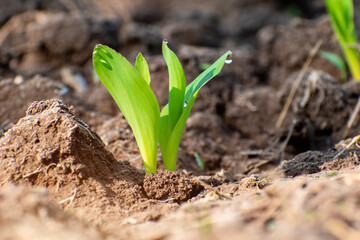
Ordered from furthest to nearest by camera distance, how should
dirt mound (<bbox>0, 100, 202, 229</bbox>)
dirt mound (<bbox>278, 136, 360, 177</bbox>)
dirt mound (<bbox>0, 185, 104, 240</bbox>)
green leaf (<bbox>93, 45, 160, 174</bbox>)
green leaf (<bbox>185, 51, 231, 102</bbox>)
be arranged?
dirt mound (<bbox>278, 136, 360, 177</bbox>), green leaf (<bbox>185, 51, 231, 102</bbox>), green leaf (<bbox>93, 45, 160, 174</bbox>), dirt mound (<bbox>0, 100, 202, 229</bbox>), dirt mound (<bbox>0, 185, 104, 240</bbox>)

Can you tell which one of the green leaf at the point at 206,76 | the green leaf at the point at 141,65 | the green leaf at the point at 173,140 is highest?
the green leaf at the point at 141,65

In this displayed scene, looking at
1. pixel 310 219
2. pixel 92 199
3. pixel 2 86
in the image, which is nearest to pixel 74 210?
pixel 92 199

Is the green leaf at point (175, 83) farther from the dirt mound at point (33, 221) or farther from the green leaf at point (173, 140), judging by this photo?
the dirt mound at point (33, 221)

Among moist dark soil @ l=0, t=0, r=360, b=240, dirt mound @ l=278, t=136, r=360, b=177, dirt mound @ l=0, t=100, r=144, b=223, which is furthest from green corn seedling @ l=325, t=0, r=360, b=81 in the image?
dirt mound @ l=0, t=100, r=144, b=223

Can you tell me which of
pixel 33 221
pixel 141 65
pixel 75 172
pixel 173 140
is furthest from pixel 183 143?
pixel 33 221

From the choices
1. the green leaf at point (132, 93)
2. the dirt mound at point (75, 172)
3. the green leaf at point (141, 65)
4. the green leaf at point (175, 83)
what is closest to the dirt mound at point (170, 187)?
the dirt mound at point (75, 172)

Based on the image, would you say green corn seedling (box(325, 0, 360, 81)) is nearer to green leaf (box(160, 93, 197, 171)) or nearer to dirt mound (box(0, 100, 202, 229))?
green leaf (box(160, 93, 197, 171))

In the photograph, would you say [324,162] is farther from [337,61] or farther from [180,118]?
[337,61]
